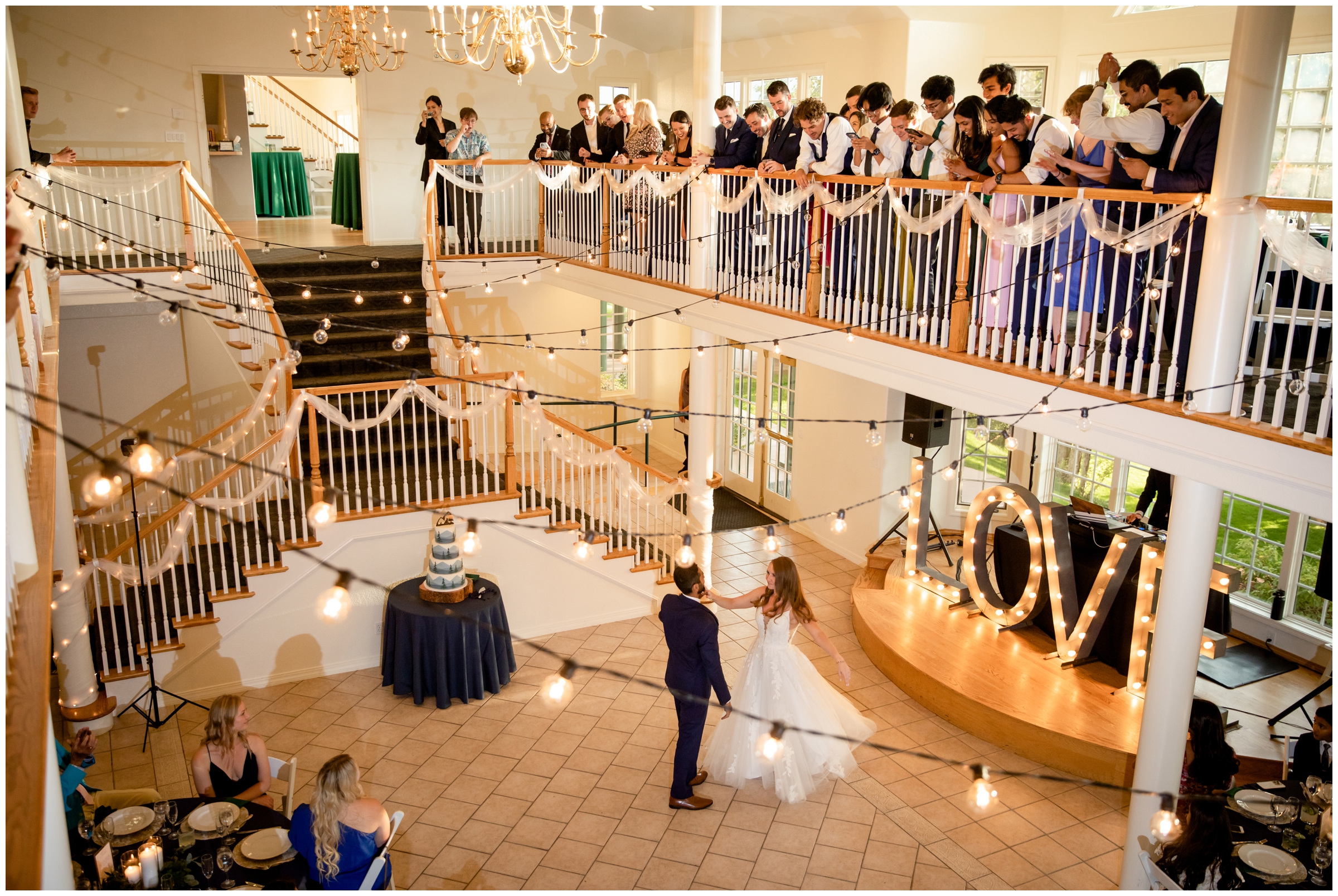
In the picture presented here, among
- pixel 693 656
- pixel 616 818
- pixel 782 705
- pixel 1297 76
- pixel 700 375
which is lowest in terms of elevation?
pixel 616 818

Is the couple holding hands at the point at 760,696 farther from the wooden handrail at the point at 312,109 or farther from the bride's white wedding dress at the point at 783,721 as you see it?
the wooden handrail at the point at 312,109

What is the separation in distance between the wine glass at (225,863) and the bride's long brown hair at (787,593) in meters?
3.25

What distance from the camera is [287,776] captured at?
232 inches

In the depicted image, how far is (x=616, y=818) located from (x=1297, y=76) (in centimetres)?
766

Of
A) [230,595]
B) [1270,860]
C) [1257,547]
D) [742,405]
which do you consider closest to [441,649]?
[230,595]

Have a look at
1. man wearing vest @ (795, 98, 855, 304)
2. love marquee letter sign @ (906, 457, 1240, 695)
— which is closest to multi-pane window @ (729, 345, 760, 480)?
love marquee letter sign @ (906, 457, 1240, 695)

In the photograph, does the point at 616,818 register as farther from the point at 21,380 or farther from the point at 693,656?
the point at 21,380

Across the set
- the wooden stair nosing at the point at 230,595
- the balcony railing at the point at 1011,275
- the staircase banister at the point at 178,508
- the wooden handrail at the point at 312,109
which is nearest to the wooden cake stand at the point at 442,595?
the wooden stair nosing at the point at 230,595

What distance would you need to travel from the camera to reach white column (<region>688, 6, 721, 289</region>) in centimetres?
823

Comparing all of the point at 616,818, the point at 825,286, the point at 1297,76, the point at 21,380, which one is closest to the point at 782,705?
the point at 616,818

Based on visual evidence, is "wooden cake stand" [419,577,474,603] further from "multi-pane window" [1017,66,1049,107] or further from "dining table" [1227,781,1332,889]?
"multi-pane window" [1017,66,1049,107]

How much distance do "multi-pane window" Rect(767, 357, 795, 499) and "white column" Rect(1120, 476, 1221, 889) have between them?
6.57 metres

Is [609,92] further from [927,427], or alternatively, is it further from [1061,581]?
[1061,581]

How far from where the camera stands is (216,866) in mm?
4664
